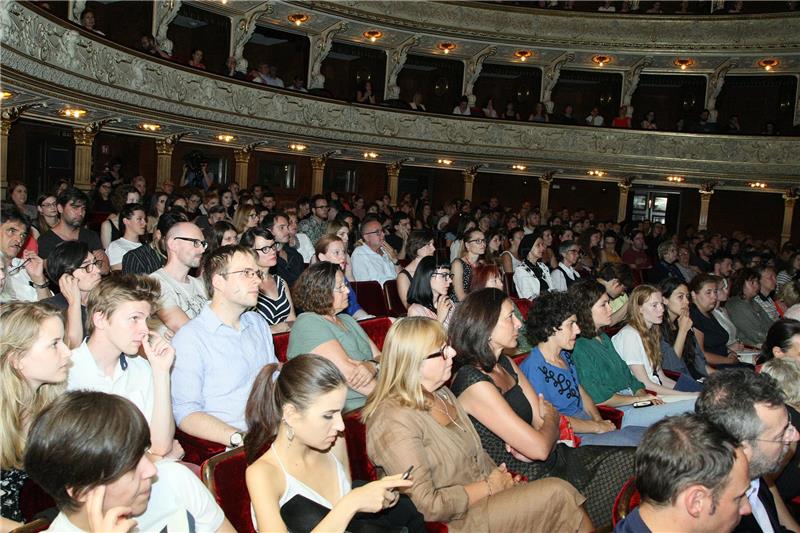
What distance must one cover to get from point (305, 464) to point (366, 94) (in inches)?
643

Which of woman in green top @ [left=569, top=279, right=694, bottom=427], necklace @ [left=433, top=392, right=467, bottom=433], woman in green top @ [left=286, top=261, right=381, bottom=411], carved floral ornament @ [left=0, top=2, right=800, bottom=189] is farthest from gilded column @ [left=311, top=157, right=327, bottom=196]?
necklace @ [left=433, top=392, right=467, bottom=433]

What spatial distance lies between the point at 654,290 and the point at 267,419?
348cm

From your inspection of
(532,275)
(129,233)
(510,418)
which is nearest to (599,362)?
(510,418)

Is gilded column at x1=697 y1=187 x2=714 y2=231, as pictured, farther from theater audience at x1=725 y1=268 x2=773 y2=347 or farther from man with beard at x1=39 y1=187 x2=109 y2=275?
man with beard at x1=39 y1=187 x2=109 y2=275

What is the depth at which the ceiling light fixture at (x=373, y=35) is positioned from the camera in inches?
688

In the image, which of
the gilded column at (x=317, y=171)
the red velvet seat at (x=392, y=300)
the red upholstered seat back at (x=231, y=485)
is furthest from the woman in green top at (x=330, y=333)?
the gilded column at (x=317, y=171)

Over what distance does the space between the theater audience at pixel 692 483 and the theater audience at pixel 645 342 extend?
290 centimetres

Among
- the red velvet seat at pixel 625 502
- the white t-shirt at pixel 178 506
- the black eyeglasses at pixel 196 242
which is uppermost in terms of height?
the black eyeglasses at pixel 196 242

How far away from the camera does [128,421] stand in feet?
6.02

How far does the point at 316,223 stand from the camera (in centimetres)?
943

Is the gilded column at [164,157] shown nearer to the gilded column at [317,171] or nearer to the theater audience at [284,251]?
the gilded column at [317,171]

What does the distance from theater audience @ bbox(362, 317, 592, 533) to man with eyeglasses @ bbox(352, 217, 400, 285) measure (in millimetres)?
4641

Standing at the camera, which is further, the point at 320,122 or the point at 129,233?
the point at 320,122

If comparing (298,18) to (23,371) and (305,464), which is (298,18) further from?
(305,464)
